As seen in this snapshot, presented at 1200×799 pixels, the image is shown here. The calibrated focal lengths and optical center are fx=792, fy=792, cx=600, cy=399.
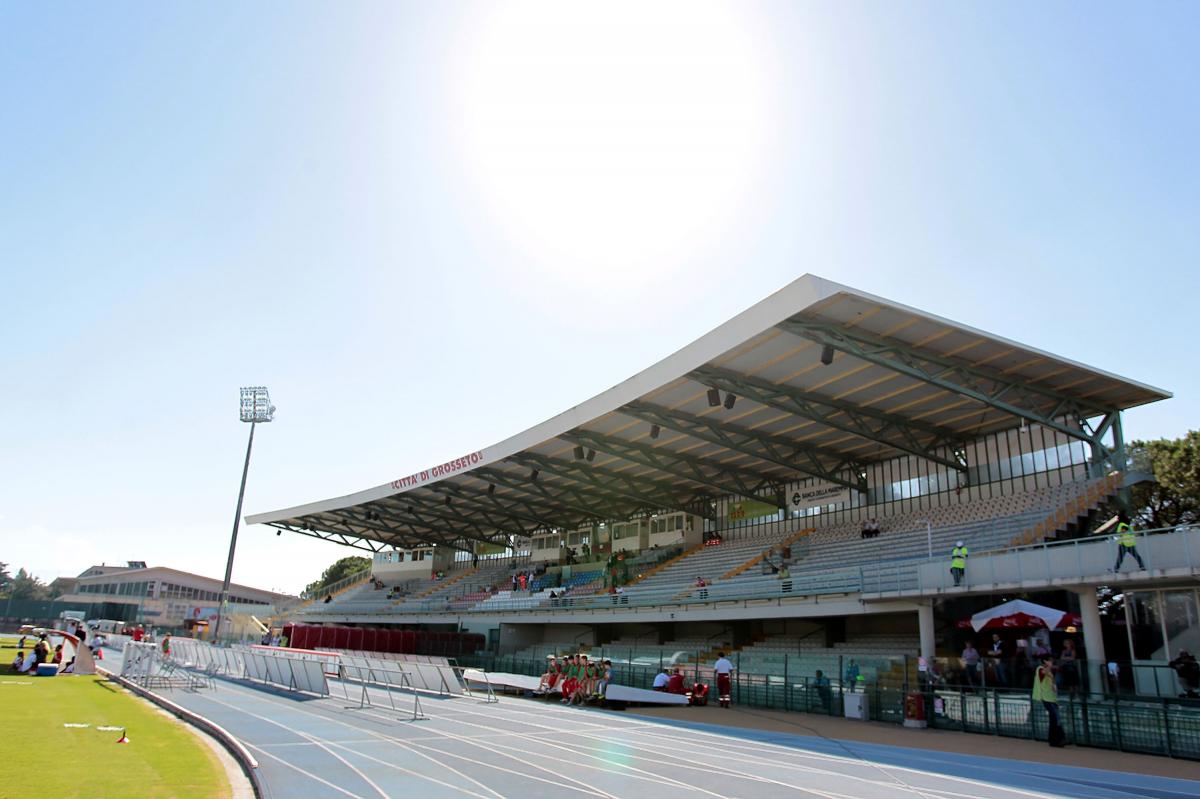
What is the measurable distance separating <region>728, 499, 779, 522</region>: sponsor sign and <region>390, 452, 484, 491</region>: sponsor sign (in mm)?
14358

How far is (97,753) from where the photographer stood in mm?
11289

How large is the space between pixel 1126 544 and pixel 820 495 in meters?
20.5

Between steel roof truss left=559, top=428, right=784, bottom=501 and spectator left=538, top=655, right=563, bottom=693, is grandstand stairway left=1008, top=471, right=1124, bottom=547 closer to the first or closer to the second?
spectator left=538, top=655, right=563, bottom=693

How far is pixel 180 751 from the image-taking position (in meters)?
11.9

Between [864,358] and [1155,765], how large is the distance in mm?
11806

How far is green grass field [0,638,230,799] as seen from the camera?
8828mm

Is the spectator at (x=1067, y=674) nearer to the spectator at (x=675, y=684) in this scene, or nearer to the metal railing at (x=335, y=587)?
the spectator at (x=675, y=684)

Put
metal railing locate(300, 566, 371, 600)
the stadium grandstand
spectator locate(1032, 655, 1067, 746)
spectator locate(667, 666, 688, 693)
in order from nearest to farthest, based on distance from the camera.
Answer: spectator locate(1032, 655, 1067, 746), the stadium grandstand, spectator locate(667, 666, 688, 693), metal railing locate(300, 566, 371, 600)

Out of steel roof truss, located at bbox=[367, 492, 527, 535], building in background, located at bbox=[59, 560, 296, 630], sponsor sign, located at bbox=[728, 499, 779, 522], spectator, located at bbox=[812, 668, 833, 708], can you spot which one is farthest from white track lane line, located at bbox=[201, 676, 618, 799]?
building in background, located at bbox=[59, 560, 296, 630]

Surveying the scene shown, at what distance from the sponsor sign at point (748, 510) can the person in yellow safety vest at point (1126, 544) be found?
23199 mm

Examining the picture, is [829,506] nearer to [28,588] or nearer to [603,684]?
[603,684]

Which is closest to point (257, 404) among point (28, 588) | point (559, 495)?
point (559, 495)

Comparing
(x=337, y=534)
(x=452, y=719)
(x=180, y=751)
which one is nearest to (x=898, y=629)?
(x=452, y=719)

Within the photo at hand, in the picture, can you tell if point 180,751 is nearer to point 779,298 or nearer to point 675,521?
point 779,298
